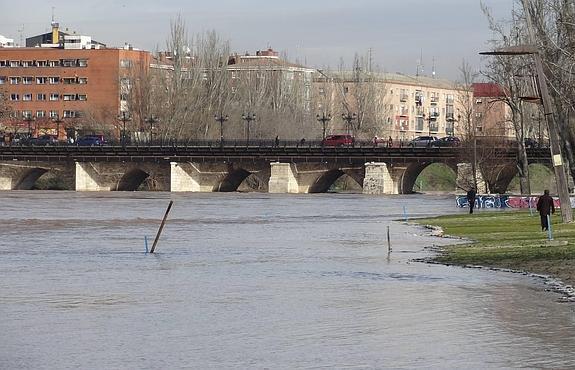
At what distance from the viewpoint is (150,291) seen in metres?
29.0

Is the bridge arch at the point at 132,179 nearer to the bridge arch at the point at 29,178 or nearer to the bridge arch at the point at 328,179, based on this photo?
the bridge arch at the point at 29,178

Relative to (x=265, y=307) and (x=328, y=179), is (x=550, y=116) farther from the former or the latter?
(x=328, y=179)

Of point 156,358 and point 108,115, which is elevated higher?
point 108,115

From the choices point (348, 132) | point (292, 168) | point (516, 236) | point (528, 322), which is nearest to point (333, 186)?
point (292, 168)

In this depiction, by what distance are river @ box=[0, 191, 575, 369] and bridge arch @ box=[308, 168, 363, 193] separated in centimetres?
6474

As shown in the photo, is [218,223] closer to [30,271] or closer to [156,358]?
[30,271]

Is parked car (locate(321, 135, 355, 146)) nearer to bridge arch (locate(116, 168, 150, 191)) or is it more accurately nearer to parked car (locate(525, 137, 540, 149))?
bridge arch (locate(116, 168, 150, 191))

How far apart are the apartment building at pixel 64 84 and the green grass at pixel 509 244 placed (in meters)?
108

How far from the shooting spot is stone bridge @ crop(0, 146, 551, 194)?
11212 cm

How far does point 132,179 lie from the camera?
123875 millimetres

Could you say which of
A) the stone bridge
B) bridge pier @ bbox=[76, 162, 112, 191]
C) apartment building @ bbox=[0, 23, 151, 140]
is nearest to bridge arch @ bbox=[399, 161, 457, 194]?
the stone bridge

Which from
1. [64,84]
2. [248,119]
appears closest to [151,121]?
[248,119]

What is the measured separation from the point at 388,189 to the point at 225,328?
89.6 metres

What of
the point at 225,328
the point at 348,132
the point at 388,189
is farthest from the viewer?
the point at 348,132
